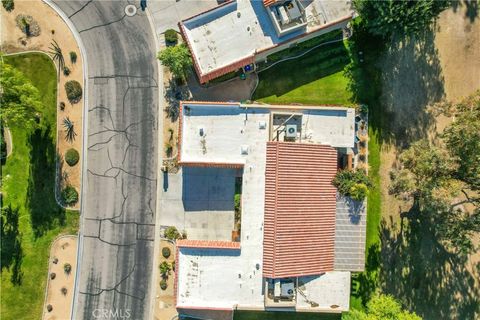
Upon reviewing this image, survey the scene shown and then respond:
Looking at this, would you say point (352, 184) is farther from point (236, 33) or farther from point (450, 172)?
point (236, 33)

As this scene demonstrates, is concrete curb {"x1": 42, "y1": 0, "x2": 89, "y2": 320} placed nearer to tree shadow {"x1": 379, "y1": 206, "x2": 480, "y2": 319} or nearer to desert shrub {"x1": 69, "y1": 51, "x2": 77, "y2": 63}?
desert shrub {"x1": 69, "y1": 51, "x2": 77, "y2": 63}

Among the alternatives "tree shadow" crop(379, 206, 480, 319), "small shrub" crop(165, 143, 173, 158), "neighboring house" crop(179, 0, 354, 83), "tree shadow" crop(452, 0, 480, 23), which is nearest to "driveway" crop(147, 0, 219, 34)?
"neighboring house" crop(179, 0, 354, 83)

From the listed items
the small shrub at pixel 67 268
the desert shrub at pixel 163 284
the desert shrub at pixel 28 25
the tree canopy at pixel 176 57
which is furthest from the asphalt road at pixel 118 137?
the desert shrub at pixel 28 25

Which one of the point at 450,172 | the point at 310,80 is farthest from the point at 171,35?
the point at 450,172

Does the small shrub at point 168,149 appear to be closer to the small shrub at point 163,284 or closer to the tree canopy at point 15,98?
the tree canopy at point 15,98

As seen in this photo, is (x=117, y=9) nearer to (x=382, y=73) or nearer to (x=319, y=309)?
(x=382, y=73)

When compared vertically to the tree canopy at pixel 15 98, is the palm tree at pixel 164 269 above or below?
below
